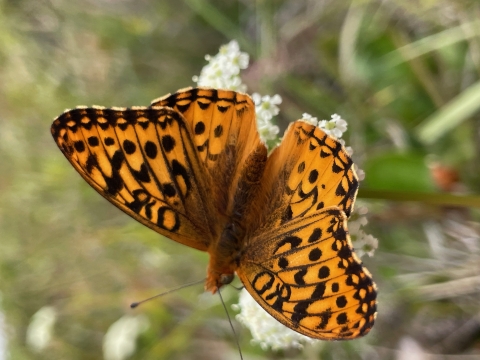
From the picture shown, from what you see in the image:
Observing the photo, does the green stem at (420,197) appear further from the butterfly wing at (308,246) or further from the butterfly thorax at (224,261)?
the butterfly thorax at (224,261)

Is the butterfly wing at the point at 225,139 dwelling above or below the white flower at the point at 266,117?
below

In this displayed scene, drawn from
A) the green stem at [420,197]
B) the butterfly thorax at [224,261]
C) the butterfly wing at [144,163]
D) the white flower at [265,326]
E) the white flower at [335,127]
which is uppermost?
the white flower at [335,127]

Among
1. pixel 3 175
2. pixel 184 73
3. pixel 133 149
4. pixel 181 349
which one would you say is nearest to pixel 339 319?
pixel 133 149

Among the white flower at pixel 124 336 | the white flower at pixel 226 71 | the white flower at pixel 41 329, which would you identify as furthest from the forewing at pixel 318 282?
the white flower at pixel 41 329

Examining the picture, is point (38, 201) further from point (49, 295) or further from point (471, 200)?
point (471, 200)

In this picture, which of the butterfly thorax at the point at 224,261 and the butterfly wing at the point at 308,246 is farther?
the butterfly thorax at the point at 224,261

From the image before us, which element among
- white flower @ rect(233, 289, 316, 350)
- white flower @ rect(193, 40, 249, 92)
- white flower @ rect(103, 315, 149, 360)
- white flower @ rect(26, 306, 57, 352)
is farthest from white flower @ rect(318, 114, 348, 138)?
white flower @ rect(26, 306, 57, 352)
